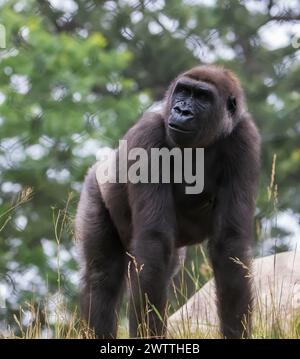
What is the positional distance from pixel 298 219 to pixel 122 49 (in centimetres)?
434

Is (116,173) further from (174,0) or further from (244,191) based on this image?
(174,0)

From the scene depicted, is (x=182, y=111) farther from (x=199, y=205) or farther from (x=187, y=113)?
(x=199, y=205)

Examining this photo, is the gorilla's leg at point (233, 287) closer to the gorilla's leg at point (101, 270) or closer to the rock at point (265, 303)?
the rock at point (265, 303)

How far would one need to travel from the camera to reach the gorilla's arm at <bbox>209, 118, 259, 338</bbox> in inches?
192

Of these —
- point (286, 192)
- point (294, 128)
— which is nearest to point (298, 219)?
point (286, 192)

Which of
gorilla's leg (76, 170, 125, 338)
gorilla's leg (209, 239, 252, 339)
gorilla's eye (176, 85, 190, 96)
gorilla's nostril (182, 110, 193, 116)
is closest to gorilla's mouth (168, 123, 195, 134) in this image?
gorilla's nostril (182, 110, 193, 116)

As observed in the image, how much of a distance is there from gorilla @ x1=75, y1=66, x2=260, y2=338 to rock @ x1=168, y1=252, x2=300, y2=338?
107 millimetres

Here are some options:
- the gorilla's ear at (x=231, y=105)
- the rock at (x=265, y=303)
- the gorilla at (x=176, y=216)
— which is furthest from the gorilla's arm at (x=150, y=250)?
the gorilla's ear at (x=231, y=105)

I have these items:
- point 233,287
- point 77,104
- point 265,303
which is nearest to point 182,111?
point 233,287

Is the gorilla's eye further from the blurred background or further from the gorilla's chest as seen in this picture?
the blurred background

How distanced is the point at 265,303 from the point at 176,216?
74 centimetres

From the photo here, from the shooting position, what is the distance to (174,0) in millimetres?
13180

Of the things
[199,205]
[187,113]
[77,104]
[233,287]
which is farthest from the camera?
[77,104]

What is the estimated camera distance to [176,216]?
5.38 metres
